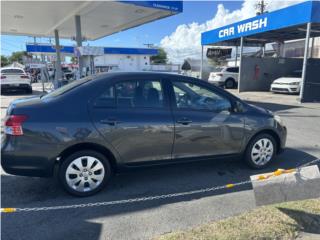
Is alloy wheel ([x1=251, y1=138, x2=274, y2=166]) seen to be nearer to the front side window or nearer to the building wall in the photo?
the front side window

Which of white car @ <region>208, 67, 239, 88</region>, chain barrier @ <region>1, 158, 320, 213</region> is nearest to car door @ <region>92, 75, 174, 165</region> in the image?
chain barrier @ <region>1, 158, 320, 213</region>

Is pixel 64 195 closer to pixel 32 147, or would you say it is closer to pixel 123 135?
pixel 32 147

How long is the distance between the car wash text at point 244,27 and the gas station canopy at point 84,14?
5.97 meters

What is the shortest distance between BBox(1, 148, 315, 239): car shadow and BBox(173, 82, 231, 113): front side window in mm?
919

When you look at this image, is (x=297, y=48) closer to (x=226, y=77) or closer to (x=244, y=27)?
(x=226, y=77)

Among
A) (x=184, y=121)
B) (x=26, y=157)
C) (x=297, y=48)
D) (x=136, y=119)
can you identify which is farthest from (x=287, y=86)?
(x=297, y=48)

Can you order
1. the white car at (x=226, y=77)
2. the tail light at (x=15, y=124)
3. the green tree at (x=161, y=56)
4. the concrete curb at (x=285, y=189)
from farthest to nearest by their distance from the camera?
1. the green tree at (x=161, y=56)
2. the white car at (x=226, y=77)
3. the tail light at (x=15, y=124)
4. the concrete curb at (x=285, y=189)

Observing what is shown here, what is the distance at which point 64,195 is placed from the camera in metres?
3.81

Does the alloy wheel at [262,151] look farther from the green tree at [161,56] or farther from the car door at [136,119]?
the green tree at [161,56]

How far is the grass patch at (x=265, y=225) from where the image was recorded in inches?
111

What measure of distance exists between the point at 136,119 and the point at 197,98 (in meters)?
1.09

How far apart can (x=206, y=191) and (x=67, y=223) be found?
73.8 inches

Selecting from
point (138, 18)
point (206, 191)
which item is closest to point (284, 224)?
point (206, 191)

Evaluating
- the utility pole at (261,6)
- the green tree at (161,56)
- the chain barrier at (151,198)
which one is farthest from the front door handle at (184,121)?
the green tree at (161,56)
